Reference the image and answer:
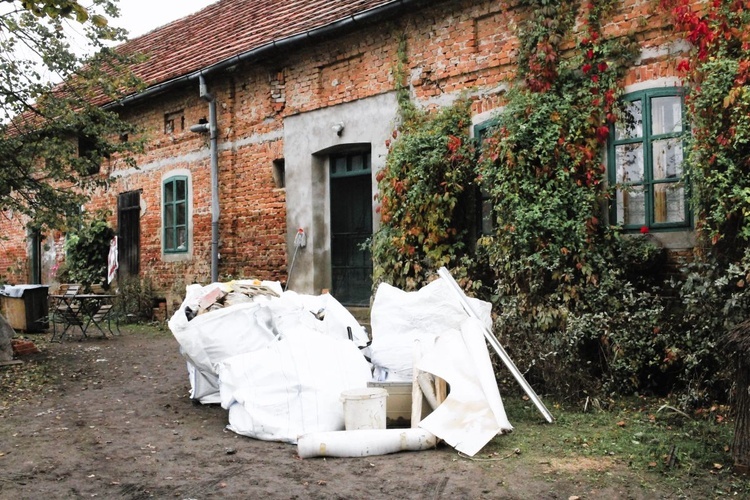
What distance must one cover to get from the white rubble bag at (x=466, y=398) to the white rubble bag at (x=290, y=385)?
2.34 feet

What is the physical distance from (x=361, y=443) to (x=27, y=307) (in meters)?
9.85

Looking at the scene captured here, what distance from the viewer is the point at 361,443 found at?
4770 millimetres

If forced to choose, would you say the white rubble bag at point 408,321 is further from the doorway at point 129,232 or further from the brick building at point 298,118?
the doorway at point 129,232

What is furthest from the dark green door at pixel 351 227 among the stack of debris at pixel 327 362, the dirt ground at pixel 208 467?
the dirt ground at pixel 208 467

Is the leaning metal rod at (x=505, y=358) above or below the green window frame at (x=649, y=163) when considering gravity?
below

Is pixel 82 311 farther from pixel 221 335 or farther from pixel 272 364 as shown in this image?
pixel 272 364

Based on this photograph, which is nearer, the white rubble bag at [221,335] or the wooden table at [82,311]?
the white rubble bag at [221,335]

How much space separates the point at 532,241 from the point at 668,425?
7.56 feet

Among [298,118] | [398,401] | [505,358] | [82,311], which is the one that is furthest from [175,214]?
[505,358]

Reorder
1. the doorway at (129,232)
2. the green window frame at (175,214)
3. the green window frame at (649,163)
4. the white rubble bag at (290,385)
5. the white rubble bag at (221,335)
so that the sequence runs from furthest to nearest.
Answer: the doorway at (129,232) < the green window frame at (175,214) < the green window frame at (649,163) < the white rubble bag at (221,335) < the white rubble bag at (290,385)

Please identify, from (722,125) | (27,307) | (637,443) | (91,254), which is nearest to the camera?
(637,443)

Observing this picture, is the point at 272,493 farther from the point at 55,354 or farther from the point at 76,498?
the point at 55,354

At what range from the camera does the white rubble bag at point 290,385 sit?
5.29 meters

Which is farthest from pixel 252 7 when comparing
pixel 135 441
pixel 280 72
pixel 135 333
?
pixel 135 441
